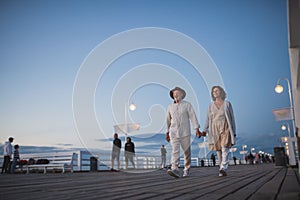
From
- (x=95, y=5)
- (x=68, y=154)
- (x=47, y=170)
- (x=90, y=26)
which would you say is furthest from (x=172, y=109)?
(x=95, y=5)

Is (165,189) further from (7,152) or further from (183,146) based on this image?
(7,152)

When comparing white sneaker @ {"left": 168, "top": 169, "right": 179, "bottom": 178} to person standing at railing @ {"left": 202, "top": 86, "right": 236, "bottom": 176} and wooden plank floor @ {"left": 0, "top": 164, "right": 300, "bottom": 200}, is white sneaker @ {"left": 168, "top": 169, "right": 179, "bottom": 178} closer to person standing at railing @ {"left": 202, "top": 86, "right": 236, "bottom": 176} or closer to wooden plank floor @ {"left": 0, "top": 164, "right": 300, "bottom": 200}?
person standing at railing @ {"left": 202, "top": 86, "right": 236, "bottom": 176}

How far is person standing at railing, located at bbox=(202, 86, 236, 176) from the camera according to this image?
6.08 meters

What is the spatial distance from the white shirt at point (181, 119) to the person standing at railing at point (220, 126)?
0.38 m

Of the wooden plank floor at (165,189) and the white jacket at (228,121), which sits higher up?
the white jacket at (228,121)

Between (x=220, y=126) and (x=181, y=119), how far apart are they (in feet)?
2.89

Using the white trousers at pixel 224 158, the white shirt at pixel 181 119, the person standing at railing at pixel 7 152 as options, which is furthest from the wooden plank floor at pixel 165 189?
the person standing at railing at pixel 7 152

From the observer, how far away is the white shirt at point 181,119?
21.0ft

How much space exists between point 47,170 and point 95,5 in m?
11.7

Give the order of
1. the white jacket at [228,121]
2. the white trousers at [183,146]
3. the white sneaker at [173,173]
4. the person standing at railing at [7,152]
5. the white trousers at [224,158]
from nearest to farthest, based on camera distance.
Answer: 1. the white sneaker at [173,173]
2. the white trousers at [224,158]
3. the white jacket at [228,121]
4. the white trousers at [183,146]
5. the person standing at railing at [7,152]

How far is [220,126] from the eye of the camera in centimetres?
624

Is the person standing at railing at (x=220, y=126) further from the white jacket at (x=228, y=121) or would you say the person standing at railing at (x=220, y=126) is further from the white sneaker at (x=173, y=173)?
the white sneaker at (x=173, y=173)

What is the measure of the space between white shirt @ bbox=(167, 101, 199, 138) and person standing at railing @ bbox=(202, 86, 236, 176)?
0.38 meters

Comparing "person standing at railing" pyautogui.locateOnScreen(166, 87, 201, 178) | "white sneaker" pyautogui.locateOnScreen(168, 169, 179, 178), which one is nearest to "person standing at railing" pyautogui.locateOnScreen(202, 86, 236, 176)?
"person standing at railing" pyautogui.locateOnScreen(166, 87, 201, 178)
